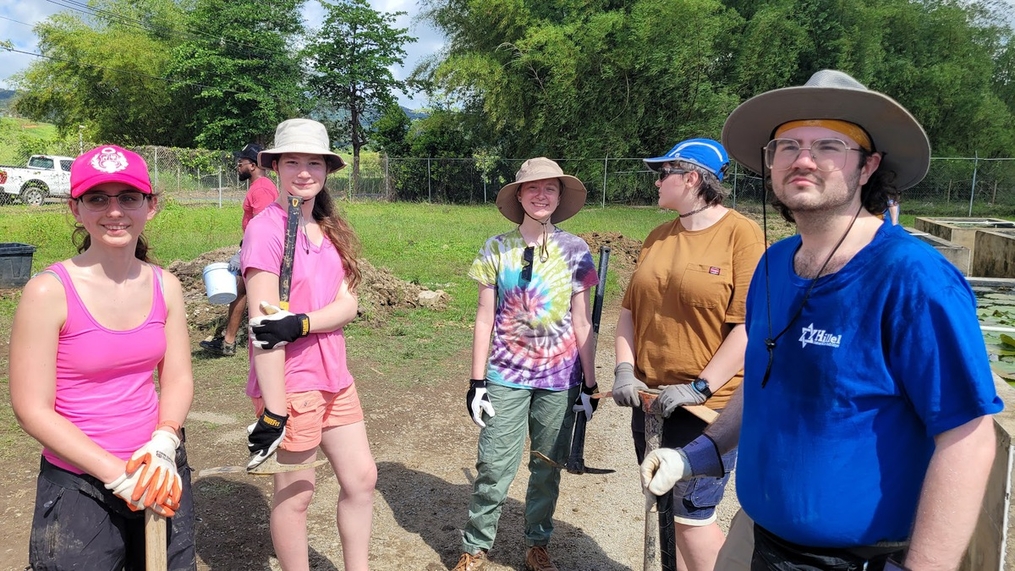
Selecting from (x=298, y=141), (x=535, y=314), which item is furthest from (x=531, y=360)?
(x=298, y=141)

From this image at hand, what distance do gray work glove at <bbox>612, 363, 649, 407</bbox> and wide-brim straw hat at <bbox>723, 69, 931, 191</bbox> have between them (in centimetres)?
130

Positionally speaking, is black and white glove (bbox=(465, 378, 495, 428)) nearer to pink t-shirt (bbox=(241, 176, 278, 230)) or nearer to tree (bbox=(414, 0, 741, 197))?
pink t-shirt (bbox=(241, 176, 278, 230))

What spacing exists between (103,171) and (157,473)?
36.3 inches

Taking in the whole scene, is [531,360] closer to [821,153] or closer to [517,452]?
[517,452]

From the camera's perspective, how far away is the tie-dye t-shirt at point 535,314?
131 inches

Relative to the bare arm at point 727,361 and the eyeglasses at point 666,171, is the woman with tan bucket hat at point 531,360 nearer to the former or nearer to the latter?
the eyeglasses at point 666,171

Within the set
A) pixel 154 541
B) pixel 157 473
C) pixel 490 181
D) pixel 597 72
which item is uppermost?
pixel 597 72

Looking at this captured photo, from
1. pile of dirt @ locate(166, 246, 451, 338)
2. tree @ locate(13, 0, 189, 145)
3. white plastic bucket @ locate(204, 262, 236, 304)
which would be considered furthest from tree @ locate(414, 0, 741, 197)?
white plastic bucket @ locate(204, 262, 236, 304)

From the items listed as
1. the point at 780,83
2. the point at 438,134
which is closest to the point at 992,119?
the point at 780,83

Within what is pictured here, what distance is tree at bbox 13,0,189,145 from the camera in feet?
122

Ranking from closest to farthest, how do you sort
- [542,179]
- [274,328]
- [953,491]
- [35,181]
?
[953,491] → [274,328] → [542,179] → [35,181]

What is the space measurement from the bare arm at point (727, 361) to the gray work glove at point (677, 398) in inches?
2.9

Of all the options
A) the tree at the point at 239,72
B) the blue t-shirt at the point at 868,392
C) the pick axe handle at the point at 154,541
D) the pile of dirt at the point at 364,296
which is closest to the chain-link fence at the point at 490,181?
the tree at the point at 239,72

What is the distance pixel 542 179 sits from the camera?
11.1ft
